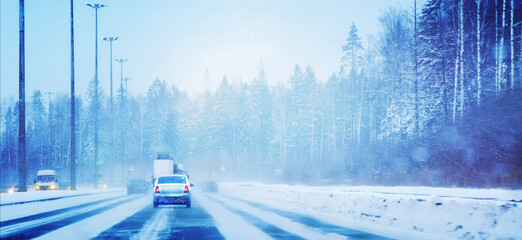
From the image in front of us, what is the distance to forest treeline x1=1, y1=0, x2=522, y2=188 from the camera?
28422 mm

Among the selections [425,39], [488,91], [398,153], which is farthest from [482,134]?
[425,39]

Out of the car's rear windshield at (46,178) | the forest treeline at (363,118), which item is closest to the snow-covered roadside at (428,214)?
the forest treeline at (363,118)

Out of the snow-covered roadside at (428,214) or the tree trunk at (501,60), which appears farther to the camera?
the tree trunk at (501,60)

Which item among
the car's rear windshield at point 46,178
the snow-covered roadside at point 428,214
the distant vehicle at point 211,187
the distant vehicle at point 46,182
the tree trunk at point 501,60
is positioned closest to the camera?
the snow-covered roadside at point 428,214

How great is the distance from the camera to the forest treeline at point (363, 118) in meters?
28.4

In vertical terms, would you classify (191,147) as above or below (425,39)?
below

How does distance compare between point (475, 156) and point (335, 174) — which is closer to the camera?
point (475, 156)

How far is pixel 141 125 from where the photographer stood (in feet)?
412

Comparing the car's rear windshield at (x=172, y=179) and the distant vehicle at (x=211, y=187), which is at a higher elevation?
the car's rear windshield at (x=172, y=179)

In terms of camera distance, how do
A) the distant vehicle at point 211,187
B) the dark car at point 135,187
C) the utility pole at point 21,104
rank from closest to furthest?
the utility pole at point 21,104
the dark car at point 135,187
the distant vehicle at point 211,187

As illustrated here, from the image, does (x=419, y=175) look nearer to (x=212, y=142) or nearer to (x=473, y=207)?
(x=473, y=207)

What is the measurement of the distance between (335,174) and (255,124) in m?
57.7

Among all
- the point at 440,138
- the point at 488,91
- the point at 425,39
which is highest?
the point at 425,39

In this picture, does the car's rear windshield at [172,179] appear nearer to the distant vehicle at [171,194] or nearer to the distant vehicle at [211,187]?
the distant vehicle at [171,194]
